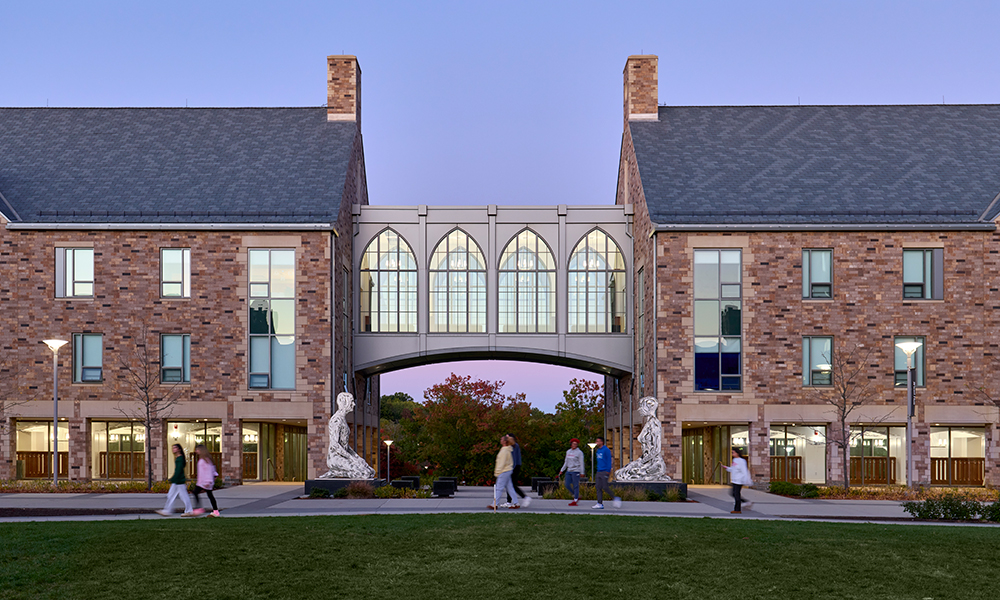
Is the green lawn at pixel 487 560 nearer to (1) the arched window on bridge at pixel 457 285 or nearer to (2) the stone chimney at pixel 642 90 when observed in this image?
(1) the arched window on bridge at pixel 457 285

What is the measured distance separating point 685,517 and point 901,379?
18.6 meters

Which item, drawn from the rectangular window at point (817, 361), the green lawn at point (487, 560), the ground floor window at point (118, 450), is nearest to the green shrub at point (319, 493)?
the green lawn at point (487, 560)

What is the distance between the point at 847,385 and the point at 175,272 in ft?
81.6

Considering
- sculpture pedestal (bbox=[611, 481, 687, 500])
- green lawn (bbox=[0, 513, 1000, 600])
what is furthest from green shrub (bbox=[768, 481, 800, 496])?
green lawn (bbox=[0, 513, 1000, 600])

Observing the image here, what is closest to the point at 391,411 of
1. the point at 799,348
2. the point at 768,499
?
the point at 799,348

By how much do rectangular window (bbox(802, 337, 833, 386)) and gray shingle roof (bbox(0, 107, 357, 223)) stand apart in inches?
710

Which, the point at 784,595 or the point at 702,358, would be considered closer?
the point at 784,595

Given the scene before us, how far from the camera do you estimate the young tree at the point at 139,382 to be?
35.9 meters

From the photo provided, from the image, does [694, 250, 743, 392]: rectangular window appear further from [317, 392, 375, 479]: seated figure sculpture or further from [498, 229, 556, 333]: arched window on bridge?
[317, 392, 375, 479]: seated figure sculpture

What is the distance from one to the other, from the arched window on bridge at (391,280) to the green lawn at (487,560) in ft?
73.0

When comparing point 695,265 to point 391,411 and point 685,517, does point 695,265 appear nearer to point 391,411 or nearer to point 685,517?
point 685,517

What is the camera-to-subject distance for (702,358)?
117ft

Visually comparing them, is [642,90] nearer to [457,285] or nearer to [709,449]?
[457,285]

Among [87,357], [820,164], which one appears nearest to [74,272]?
[87,357]
